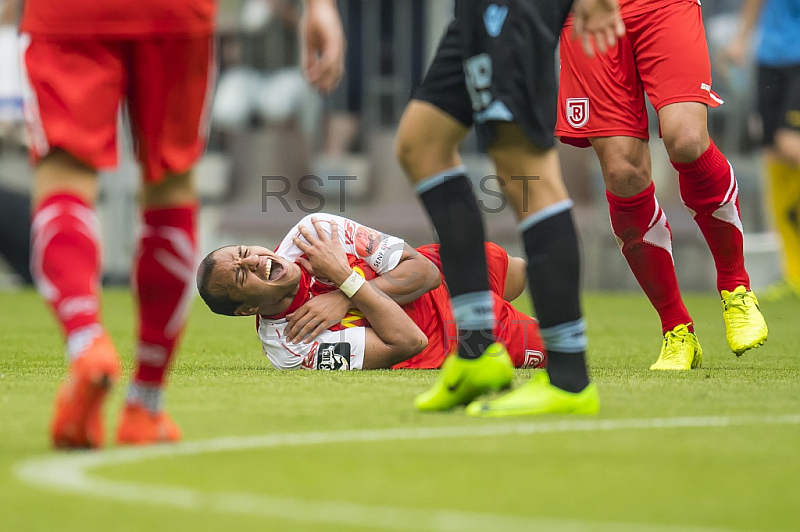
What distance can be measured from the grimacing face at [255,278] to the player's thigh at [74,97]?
194 centimetres

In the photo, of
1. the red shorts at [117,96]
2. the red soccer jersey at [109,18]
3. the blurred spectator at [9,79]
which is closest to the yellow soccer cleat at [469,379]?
the red shorts at [117,96]

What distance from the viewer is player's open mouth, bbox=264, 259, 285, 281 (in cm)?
485

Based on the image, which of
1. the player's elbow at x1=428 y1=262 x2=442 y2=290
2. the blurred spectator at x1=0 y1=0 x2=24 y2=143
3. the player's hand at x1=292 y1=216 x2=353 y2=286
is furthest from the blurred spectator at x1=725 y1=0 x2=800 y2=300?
the blurred spectator at x1=0 y1=0 x2=24 y2=143

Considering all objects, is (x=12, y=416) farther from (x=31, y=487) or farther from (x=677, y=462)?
(x=677, y=462)

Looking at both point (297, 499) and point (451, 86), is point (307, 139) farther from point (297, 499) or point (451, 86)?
point (297, 499)

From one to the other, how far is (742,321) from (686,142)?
2.33ft

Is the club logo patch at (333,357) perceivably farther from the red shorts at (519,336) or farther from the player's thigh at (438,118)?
the player's thigh at (438,118)

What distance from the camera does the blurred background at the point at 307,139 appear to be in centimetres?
1080

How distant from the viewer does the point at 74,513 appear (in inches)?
89.5

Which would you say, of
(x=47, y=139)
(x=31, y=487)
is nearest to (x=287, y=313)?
(x=47, y=139)

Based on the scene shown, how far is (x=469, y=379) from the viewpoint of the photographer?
3494 millimetres

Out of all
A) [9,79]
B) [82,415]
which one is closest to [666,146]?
[82,415]

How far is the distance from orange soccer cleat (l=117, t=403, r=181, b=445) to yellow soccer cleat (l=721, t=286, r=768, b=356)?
2.56 metres

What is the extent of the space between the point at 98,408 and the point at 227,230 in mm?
8531
